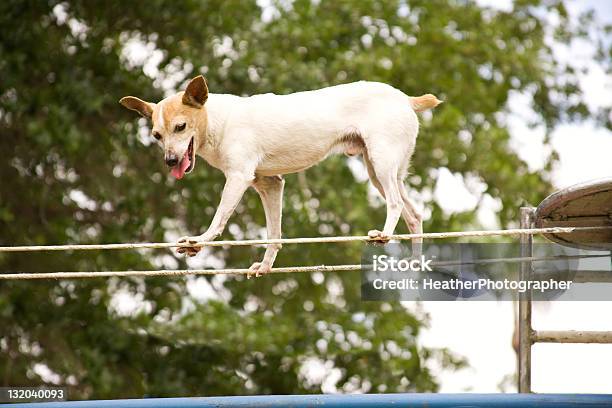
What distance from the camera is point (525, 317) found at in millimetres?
6734

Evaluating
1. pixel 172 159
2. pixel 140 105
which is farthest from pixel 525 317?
pixel 140 105

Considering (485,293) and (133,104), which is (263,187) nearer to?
(133,104)

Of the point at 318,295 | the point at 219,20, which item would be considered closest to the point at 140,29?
the point at 219,20

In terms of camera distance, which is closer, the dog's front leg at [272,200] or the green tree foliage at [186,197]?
the dog's front leg at [272,200]

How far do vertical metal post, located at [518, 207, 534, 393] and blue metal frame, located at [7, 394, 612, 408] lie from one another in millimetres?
514

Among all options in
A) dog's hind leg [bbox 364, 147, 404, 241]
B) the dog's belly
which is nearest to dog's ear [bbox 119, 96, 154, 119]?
the dog's belly

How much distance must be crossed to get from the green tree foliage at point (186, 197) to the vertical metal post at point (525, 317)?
535 cm

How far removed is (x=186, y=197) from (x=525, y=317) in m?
6.31

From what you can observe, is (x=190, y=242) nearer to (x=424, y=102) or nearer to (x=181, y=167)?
(x=181, y=167)

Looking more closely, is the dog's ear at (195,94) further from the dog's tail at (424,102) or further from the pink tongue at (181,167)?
the dog's tail at (424,102)

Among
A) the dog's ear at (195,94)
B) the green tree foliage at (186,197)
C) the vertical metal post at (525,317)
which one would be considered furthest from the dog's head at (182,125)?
the green tree foliage at (186,197)

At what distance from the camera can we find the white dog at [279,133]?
601cm

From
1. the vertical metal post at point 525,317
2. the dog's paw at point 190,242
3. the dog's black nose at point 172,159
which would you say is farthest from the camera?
the vertical metal post at point 525,317

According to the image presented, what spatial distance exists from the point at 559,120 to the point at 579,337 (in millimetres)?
8775
